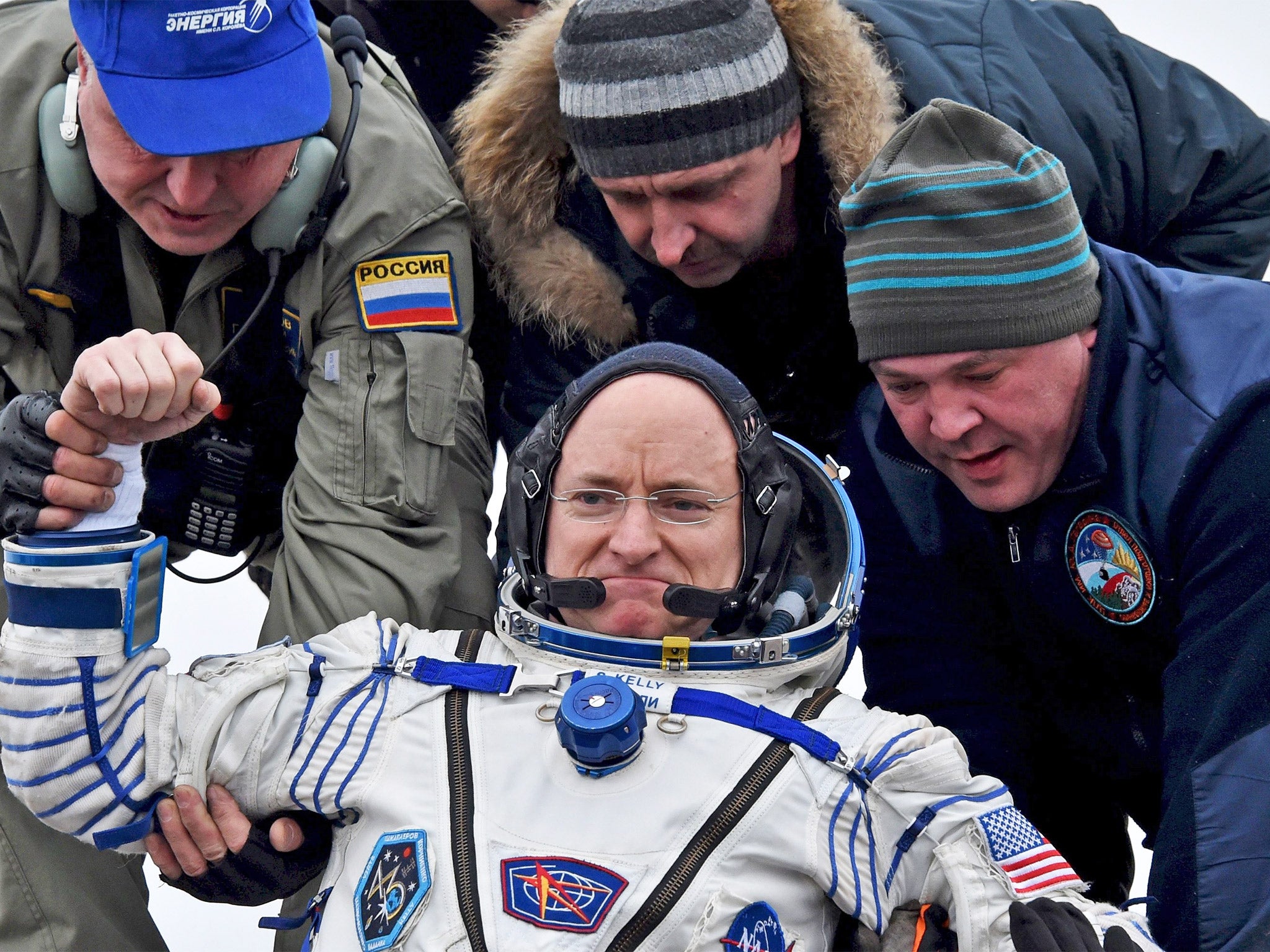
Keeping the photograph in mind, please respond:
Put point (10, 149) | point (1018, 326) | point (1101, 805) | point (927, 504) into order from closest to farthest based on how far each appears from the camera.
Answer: point (1018, 326)
point (10, 149)
point (927, 504)
point (1101, 805)

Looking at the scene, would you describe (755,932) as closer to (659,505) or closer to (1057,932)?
(1057,932)

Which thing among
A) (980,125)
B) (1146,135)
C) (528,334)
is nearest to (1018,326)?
(980,125)

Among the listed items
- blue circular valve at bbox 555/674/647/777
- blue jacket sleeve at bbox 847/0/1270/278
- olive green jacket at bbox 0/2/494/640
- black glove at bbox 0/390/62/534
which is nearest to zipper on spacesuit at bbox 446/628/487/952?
blue circular valve at bbox 555/674/647/777

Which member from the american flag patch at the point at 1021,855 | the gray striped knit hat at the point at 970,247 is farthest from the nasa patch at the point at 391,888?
the gray striped knit hat at the point at 970,247

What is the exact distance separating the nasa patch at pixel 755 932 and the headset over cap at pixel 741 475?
42 centimetres

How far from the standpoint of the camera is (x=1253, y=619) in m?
2.03

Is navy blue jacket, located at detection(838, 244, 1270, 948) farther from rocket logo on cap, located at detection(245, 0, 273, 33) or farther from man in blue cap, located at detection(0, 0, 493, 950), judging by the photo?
rocket logo on cap, located at detection(245, 0, 273, 33)

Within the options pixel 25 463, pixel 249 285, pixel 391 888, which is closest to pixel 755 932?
pixel 391 888

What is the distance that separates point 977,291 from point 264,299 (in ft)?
3.52

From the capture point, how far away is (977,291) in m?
2.22

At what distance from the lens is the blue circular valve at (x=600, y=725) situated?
81.4 inches

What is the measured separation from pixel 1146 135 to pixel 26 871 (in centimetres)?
220

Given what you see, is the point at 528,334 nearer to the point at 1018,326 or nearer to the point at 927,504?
the point at 927,504

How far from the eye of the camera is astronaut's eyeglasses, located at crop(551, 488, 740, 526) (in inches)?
89.8
